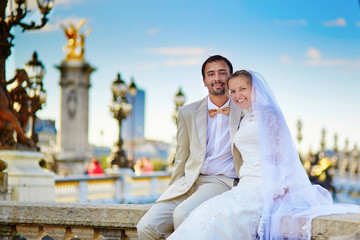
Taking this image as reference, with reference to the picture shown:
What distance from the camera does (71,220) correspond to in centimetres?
542

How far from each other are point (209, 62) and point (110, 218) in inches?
71.1

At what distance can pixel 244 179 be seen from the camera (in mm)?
4793

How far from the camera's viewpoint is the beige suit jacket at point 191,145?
5.17m

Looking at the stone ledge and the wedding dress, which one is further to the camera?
the stone ledge

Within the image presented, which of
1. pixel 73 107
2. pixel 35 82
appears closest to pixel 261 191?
pixel 35 82

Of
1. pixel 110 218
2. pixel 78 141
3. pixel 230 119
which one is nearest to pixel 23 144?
pixel 110 218

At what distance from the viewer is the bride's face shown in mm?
5027

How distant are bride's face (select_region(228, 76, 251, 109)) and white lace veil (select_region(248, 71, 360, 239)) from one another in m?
0.07

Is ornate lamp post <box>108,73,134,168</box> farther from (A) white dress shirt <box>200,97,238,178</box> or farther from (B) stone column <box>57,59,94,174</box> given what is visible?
(B) stone column <box>57,59,94,174</box>

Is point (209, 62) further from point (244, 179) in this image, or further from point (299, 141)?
point (299, 141)

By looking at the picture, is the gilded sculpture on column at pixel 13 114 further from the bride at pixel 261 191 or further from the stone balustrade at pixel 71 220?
the bride at pixel 261 191

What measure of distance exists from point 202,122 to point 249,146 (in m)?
0.63

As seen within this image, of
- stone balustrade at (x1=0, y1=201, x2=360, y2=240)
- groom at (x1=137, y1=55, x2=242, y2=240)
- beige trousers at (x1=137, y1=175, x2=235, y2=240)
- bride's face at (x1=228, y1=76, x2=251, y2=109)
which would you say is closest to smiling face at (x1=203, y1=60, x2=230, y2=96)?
groom at (x1=137, y1=55, x2=242, y2=240)

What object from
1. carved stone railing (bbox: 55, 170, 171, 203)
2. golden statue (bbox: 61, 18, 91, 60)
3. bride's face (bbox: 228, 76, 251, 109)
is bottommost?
carved stone railing (bbox: 55, 170, 171, 203)
